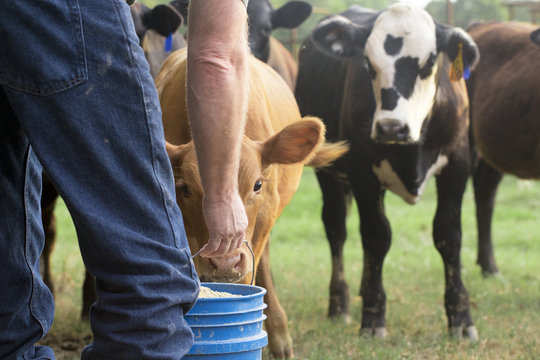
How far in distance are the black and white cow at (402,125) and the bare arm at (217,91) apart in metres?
2.77

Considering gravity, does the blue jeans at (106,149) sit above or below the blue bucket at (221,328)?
above

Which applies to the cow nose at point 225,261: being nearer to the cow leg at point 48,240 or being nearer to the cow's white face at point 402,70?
the cow's white face at point 402,70

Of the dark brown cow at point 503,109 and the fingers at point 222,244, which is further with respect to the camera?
the dark brown cow at point 503,109

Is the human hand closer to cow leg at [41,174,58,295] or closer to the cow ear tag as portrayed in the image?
cow leg at [41,174,58,295]

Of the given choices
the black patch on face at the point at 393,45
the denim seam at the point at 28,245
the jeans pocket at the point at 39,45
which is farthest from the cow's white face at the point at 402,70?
the jeans pocket at the point at 39,45

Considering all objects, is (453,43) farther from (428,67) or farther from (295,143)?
(295,143)

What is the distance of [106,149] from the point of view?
165cm

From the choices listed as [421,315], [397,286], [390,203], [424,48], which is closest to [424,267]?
[397,286]

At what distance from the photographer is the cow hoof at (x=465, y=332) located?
4.70m

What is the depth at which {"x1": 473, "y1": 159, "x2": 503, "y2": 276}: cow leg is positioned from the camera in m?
7.17

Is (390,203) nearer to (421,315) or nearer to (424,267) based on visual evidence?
(424,267)

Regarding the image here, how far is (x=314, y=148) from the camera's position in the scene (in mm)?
3400

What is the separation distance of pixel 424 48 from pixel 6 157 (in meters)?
3.52

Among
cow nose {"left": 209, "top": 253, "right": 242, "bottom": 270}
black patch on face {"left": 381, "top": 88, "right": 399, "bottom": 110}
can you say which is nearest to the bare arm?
cow nose {"left": 209, "top": 253, "right": 242, "bottom": 270}
